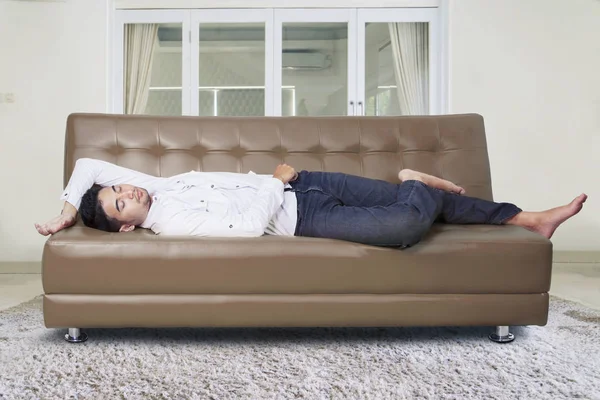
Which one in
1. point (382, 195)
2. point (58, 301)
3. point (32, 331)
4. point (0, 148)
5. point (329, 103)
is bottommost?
point (32, 331)

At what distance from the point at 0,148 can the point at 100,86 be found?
87cm

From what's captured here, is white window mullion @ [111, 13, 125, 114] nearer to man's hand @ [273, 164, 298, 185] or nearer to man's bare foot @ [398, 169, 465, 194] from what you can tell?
man's hand @ [273, 164, 298, 185]

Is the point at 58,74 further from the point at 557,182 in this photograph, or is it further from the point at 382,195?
the point at 557,182

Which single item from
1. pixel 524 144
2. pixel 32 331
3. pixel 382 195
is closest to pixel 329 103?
pixel 524 144

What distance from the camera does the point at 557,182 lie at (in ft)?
14.5

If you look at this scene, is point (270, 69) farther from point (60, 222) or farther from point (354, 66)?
point (60, 222)

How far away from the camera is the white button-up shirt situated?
6.93ft

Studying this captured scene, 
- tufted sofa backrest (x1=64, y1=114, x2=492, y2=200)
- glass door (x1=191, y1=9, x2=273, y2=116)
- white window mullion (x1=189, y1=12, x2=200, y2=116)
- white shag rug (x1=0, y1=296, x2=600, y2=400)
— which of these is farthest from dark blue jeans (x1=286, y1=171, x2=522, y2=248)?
white window mullion (x1=189, y1=12, x2=200, y2=116)

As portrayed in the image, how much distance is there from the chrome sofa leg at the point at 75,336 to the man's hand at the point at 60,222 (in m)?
0.37

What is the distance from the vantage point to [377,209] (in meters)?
2.09

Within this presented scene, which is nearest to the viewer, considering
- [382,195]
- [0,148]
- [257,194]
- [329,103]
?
[257,194]

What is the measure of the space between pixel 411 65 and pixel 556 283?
2.15 metres

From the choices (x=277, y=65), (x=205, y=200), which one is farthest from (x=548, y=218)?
(x=277, y=65)

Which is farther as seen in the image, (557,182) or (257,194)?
(557,182)
